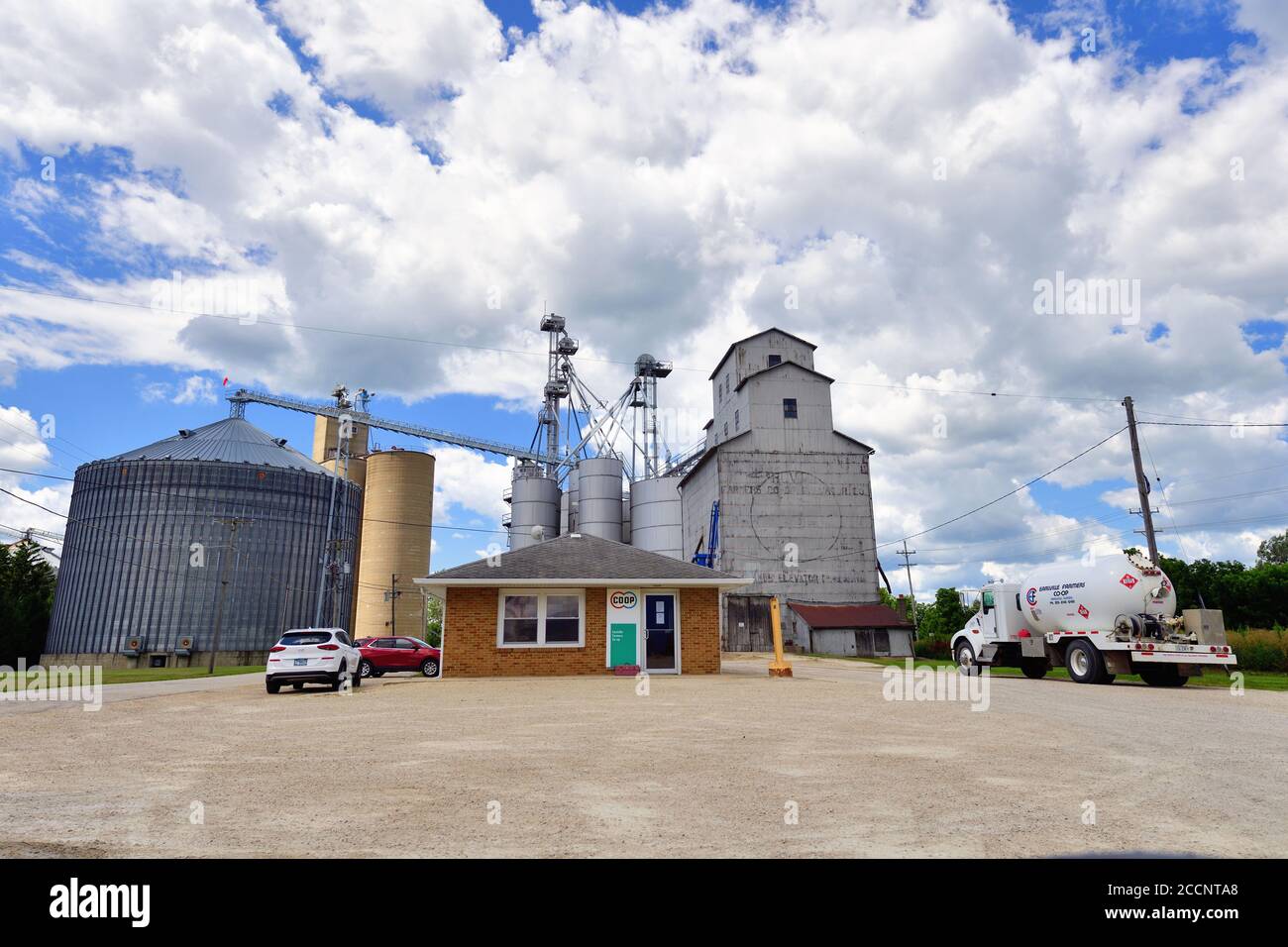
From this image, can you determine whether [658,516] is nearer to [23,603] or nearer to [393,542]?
[393,542]

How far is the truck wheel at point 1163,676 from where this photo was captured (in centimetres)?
1864

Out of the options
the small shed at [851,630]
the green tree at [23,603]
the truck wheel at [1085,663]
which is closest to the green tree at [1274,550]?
the small shed at [851,630]

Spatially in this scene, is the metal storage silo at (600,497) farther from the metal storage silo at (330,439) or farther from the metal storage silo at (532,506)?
the metal storage silo at (330,439)

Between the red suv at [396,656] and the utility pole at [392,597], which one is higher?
the utility pole at [392,597]

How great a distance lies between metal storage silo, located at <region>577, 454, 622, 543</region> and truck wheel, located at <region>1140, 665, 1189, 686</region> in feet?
131

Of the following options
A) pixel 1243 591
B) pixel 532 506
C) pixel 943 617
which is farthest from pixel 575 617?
pixel 943 617

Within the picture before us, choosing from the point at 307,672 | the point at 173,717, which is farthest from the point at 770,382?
the point at 173,717

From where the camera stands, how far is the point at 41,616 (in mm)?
56656

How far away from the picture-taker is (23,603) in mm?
54000

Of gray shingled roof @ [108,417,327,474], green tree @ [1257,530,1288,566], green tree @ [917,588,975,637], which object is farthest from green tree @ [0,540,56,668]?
green tree @ [1257,530,1288,566]

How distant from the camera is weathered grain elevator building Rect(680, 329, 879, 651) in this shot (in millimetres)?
46156

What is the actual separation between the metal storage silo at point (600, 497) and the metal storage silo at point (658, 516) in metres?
1.37
